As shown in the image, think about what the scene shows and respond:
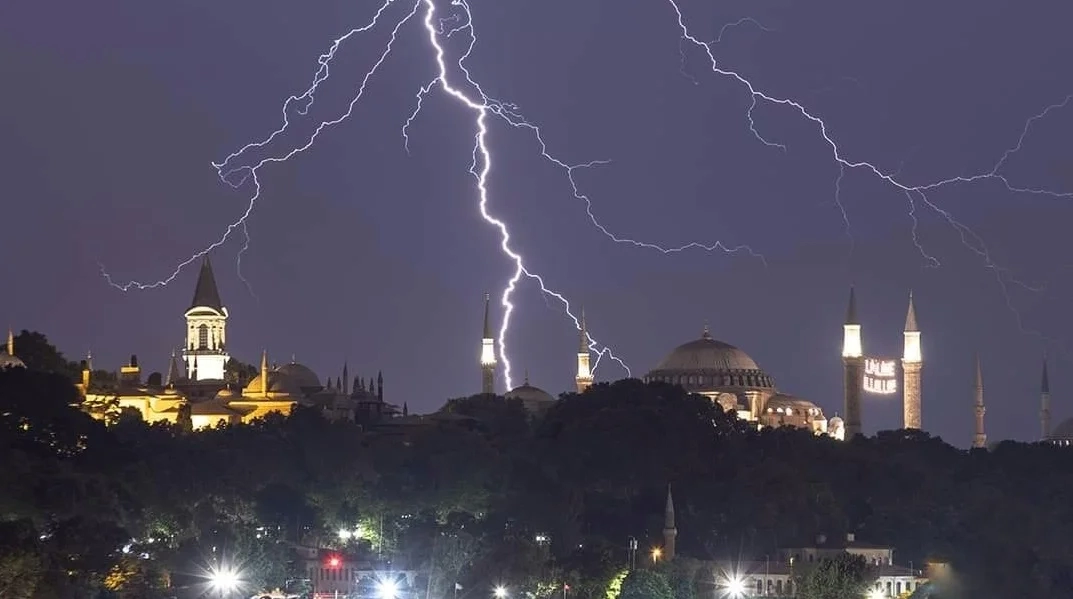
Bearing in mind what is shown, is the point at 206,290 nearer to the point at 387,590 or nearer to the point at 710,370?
the point at 710,370

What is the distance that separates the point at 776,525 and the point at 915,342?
53513 millimetres

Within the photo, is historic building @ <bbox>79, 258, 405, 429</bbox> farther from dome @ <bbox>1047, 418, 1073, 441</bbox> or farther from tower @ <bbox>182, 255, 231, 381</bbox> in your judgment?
dome @ <bbox>1047, 418, 1073, 441</bbox>

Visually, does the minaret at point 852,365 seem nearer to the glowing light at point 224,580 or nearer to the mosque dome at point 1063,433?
the mosque dome at point 1063,433

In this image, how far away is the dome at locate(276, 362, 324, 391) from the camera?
150m

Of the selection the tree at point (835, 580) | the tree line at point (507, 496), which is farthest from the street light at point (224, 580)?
the tree at point (835, 580)

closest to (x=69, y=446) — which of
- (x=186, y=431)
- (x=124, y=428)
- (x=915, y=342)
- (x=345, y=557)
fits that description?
(x=345, y=557)

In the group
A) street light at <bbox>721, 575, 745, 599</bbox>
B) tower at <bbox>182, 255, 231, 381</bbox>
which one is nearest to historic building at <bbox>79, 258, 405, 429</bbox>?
tower at <bbox>182, 255, 231, 381</bbox>

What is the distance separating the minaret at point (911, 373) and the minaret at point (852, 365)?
230 cm

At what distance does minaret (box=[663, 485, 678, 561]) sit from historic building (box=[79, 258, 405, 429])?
21.0 meters

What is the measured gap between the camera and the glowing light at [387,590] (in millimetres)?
94688

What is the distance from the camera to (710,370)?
170000 millimetres

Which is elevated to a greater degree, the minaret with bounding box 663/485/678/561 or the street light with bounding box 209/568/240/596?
the minaret with bounding box 663/485/678/561

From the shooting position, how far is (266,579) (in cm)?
9269

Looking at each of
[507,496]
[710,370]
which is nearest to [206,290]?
[710,370]
